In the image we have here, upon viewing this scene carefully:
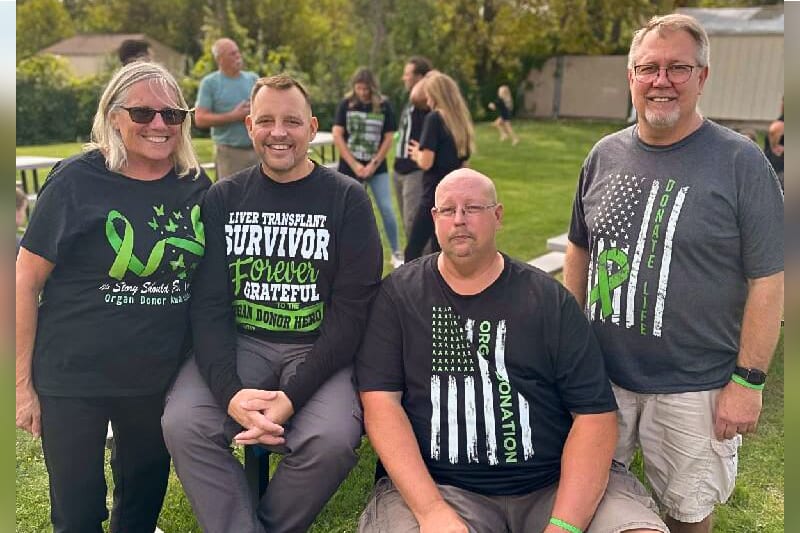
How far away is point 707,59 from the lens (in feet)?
7.76

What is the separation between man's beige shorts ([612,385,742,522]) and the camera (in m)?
2.39

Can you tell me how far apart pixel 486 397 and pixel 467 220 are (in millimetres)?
579

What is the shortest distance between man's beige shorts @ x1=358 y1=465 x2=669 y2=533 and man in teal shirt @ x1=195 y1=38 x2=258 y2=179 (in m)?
4.74

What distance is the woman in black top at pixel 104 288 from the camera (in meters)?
2.33

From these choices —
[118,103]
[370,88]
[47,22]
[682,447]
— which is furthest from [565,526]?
[47,22]

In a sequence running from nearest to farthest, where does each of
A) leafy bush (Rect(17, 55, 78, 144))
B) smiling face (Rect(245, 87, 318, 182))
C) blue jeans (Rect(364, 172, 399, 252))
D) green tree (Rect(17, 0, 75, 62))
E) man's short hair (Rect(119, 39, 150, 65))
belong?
smiling face (Rect(245, 87, 318, 182)) < man's short hair (Rect(119, 39, 150, 65)) < blue jeans (Rect(364, 172, 399, 252)) < leafy bush (Rect(17, 55, 78, 144)) < green tree (Rect(17, 0, 75, 62))

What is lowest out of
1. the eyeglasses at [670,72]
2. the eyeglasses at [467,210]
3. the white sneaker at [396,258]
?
the white sneaker at [396,258]

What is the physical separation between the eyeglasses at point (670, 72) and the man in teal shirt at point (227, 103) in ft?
15.1

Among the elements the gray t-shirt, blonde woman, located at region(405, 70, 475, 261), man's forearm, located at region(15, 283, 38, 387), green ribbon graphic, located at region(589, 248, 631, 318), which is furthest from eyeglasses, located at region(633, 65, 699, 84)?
blonde woman, located at region(405, 70, 475, 261)

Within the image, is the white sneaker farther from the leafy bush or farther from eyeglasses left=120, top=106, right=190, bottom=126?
the leafy bush

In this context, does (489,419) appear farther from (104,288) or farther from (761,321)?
(104,288)

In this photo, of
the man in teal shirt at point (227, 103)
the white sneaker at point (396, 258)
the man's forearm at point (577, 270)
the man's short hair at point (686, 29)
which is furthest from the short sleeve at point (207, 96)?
the man's short hair at point (686, 29)

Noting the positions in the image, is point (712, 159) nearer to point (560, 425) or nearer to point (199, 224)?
point (560, 425)

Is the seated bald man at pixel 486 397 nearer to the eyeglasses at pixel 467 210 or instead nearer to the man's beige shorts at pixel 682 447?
the eyeglasses at pixel 467 210
